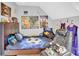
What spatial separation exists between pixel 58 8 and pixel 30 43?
0.37 metres

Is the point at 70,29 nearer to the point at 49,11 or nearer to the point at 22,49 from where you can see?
the point at 49,11

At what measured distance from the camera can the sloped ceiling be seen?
144cm

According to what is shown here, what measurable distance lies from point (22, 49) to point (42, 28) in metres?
0.24

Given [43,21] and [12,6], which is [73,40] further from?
[12,6]

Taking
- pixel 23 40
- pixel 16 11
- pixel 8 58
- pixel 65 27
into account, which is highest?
pixel 16 11

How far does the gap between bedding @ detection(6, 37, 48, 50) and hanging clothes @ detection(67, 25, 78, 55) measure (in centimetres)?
21

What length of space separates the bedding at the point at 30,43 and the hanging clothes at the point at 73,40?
21 cm

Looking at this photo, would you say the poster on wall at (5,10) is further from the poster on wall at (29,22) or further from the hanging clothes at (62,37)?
the hanging clothes at (62,37)

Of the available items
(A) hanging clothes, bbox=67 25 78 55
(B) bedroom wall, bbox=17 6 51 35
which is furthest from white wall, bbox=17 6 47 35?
(A) hanging clothes, bbox=67 25 78 55

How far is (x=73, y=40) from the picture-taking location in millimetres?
1457

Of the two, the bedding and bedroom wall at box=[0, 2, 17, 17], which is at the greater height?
A: bedroom wall at box=[0, 2, 17, 17]

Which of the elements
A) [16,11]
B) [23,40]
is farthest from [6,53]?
[16,11]

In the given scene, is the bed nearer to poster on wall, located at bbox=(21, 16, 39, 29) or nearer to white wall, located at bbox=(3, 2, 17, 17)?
poster on wall, located at bbox=(21, 16, 39, 29)

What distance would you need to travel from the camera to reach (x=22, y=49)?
145 centimetres
